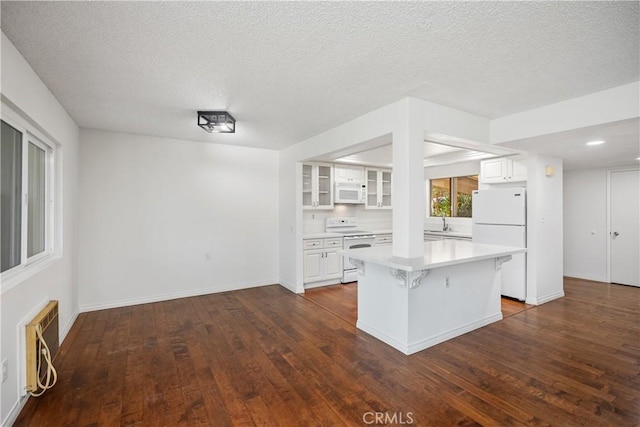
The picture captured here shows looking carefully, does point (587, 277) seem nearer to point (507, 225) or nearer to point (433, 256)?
point (507, 225)

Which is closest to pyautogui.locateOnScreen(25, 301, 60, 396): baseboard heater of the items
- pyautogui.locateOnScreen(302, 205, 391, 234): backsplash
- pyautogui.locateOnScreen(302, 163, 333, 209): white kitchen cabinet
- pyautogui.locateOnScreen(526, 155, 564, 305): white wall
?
pyautogui.locateOnScreen(302, 163, 333, 209): white kitchen cabinet

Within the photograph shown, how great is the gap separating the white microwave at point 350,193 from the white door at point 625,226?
4.39 metres

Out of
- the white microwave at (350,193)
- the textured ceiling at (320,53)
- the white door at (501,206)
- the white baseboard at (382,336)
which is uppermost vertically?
the textured ceiling at (320,53)

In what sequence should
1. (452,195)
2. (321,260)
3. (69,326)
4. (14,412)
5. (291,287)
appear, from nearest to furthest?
(14,412)
(69,326)
(291,287)
(321,260)
(452,195)

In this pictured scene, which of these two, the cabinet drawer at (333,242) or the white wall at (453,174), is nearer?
the cabinet drawer at (333,242)

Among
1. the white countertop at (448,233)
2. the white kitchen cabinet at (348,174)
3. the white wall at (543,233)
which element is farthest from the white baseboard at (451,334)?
the white kitchen cabinet at (348,174)

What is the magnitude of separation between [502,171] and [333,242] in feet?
9.37

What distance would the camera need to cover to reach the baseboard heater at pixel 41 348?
2.07m

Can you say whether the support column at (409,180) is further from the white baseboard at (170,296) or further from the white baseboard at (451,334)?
the white baseboard at (170,296)

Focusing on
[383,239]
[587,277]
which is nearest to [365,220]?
[383,239]

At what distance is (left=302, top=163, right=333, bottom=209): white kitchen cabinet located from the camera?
5.25 m

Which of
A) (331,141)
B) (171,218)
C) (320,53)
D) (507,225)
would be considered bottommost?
(507,225)

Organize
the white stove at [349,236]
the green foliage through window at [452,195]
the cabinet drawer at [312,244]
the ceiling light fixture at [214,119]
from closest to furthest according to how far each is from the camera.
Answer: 1. the ceiling light fixture at [214,119]
2. the cabinet drawer at [312,244]
3. the white stove at [349,236]
4. the green foliage through window at [452,195]

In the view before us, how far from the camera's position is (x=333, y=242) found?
523 centimetres
